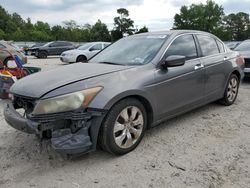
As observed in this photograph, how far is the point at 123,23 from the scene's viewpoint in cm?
6788

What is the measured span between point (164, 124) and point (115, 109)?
1534 millimetres

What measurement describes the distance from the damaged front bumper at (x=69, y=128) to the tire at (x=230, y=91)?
10.5 ft

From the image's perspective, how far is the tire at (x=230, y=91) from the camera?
5449 millimetres

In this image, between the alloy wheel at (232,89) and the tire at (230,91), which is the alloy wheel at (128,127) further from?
the alloy wheel at (232,89)

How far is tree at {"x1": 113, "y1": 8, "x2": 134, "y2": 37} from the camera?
219 ft

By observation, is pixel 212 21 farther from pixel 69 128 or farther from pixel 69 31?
pixel 69 128

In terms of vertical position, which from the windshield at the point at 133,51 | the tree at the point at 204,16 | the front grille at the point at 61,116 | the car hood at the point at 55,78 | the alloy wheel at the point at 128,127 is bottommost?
the alloy wheel at the point at 128,127

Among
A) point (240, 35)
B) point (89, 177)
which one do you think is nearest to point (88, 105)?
point (89, 177)

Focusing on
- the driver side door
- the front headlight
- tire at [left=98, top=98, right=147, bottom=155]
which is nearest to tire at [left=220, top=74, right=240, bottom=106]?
the driver side door

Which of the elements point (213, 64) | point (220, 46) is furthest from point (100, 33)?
point (213, 64)

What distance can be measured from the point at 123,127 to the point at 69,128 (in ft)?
2.24

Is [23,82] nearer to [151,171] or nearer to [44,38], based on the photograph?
[151,171]

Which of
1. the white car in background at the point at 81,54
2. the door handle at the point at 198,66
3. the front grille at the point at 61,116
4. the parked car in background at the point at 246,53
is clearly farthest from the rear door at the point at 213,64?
the white car in background at the point at 81,54

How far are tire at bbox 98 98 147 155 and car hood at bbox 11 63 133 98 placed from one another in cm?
51
